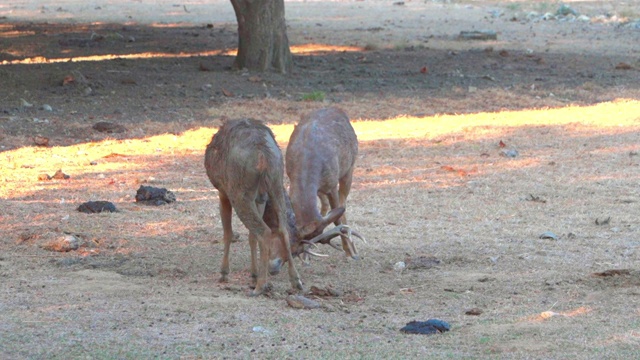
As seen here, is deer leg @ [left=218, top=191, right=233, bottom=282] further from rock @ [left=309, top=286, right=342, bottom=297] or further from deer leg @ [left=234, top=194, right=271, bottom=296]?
rock @ [left=309, top=286, right=342, bottom=297]

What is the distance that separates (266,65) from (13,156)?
7405mm

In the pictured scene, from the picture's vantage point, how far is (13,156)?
12945 millimetres

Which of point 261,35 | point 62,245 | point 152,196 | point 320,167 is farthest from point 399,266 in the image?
point 261,35

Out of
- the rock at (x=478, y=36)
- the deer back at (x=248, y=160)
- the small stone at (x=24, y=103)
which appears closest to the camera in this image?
the deer back at (x=248, y=160)

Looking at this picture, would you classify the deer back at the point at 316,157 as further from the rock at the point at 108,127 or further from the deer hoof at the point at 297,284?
the rock at the point at 108,127

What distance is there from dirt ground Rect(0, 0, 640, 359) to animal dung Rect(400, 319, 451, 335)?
77 mm

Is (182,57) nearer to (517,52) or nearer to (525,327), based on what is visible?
(517,52)

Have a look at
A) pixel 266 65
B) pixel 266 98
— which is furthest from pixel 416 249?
pixel 266 65

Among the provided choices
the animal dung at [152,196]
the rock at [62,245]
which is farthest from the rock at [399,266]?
the animal dung at [152,196]

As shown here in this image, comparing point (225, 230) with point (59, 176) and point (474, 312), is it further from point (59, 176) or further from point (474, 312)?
point (59, 176)

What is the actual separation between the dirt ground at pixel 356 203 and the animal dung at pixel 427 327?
77mm

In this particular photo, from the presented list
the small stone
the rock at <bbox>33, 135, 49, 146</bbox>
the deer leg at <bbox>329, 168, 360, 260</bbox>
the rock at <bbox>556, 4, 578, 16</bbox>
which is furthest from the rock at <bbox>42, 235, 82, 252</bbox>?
the rock at <bbox>556, 4, 578, 16</bbox>

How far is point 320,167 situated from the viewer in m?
8.50

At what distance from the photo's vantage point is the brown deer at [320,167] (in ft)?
25.9
